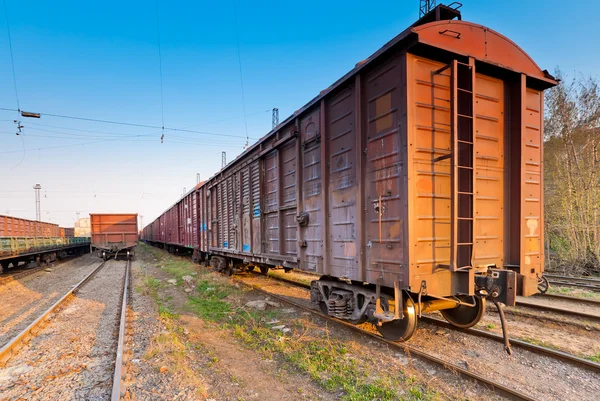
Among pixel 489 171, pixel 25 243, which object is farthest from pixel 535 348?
pixel 25 243

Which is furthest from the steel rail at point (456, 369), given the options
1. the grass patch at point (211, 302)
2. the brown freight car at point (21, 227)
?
the brown freight car at point (21, 227)

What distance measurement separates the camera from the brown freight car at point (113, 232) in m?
21.6

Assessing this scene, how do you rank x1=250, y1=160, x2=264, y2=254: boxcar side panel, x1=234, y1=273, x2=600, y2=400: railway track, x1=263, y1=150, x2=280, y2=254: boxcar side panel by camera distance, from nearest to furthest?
1. x1=234, y1=273, x2=600, y2=400: railway track
2. x1=263, y1=150, x2=280, y2=254: boxcar side panel
3. x1=250, y1=160, x2=264, y2=254: boxcar side panel

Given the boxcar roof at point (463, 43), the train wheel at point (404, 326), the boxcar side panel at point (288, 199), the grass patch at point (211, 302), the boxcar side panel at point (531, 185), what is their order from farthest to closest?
the grass patch at point (211, 302) < the boxcar side panel at point (288, 199) < the boxcar side panel at point (531, 185) < the train wheel at point (404, 326) < the boxcar roof at point (463, 43)

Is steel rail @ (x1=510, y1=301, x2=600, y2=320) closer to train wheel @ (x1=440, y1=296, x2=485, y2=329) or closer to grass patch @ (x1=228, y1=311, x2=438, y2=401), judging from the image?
train wheel @ (x1=440, y1=296, x2=485, y2=329)

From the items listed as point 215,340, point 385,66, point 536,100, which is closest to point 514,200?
point 536,100

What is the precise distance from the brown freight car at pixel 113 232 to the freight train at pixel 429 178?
796 inches

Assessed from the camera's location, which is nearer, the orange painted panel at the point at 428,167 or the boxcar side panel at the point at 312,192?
the orange painted panel at the point at 428,167

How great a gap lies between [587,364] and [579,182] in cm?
1203

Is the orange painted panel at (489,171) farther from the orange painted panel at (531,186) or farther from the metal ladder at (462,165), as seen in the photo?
the orange painted panel at (531,186)

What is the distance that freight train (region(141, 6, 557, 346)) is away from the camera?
4.13m

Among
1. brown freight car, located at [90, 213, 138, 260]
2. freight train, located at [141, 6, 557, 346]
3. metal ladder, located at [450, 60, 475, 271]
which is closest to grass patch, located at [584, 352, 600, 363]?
freight train, located at [141, 6, 557, 346]

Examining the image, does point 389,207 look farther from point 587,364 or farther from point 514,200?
point 587,364

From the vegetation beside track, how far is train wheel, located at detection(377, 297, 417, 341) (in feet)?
1.45
